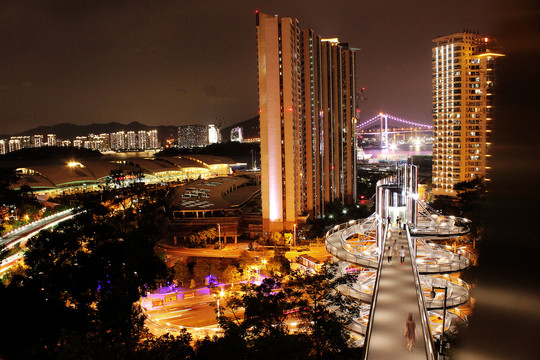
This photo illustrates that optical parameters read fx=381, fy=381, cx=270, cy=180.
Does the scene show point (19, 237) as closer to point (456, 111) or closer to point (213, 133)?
point (456, 111)

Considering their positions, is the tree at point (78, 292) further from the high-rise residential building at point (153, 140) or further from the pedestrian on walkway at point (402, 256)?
the high-rise residential building at point (153, 140)

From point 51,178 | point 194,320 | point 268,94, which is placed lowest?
point 194,320

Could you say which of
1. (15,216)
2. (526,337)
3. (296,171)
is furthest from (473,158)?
(526,337)

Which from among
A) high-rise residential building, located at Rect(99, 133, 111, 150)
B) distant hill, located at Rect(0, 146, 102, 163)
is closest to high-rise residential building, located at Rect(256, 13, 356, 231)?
distant hill, located at Rect(0, 146, 102, 163)

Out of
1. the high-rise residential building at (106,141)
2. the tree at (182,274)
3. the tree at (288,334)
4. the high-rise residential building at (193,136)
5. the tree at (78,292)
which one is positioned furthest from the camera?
the high-rise residential building at (193,136)

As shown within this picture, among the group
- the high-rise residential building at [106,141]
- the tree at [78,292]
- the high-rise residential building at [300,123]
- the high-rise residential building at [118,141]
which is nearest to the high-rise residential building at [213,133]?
the high-rise residential building at [118,141]

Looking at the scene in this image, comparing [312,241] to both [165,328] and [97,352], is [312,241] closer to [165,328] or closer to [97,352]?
[165,328]
